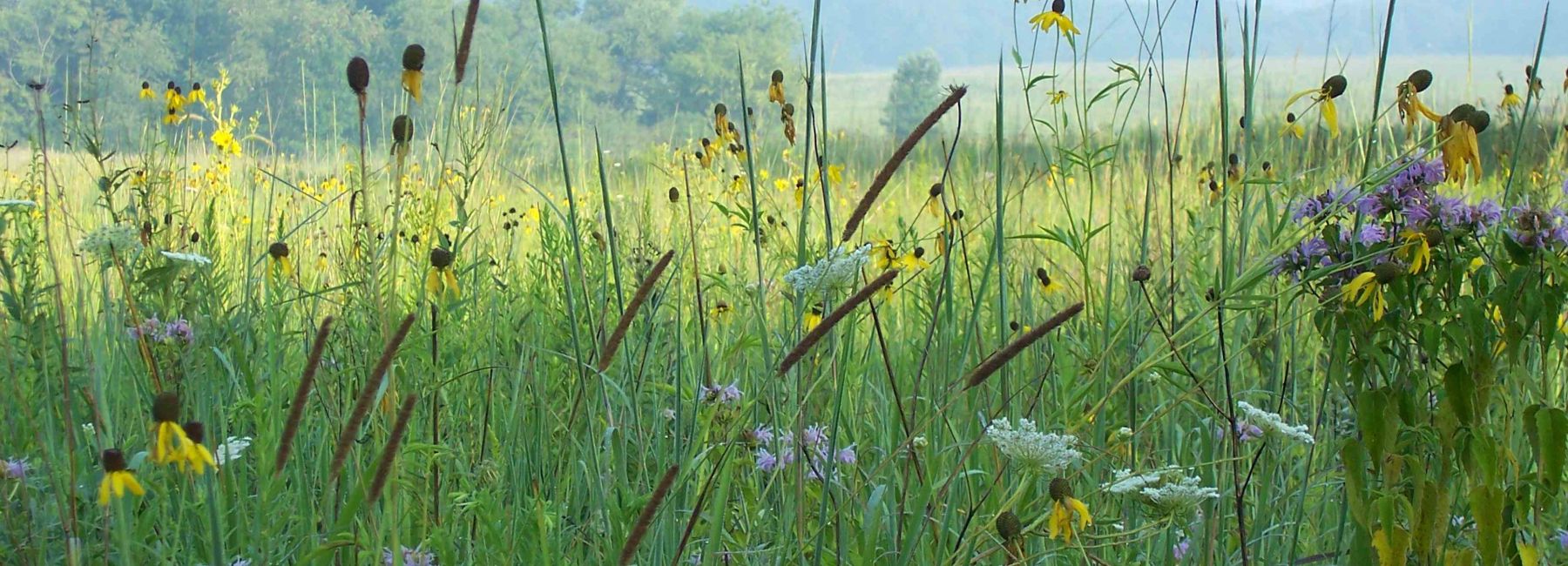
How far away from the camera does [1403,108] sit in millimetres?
1051

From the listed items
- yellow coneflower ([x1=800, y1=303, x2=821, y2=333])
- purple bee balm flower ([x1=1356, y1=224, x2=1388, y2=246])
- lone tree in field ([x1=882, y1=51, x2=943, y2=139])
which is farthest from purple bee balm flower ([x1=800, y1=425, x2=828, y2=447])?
lone tree in field ([x1=882, y1=51, x2=943, y2=139])

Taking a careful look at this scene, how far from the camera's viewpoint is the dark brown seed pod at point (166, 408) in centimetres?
58

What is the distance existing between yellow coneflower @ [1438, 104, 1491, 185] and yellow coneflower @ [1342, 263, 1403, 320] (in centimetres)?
10

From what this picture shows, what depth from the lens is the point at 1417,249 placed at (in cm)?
98

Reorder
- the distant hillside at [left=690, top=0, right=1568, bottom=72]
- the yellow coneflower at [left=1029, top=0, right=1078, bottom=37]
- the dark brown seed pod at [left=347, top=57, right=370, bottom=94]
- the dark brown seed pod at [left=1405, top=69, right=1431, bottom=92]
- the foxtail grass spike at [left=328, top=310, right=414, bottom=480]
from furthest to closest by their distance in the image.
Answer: the distant hillside at [left=690, top=0, right=1568, bottom=72] < the yellow coneflower at [left=1029, top=0, right=1078, bottom=37] < the dark brown seed pod at [left=1405, top=69, right=1431, bottom=92] < the dark brown seed pod at [left=347, top=57, right=370, bottom=94] < the foxtail grass spike at [left=328, top=310, right=414, bottom=480]

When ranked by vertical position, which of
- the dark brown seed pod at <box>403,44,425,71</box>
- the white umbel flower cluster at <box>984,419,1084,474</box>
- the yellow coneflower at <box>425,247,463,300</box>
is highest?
the dark brown seed pod at <box>403,44,425,71</box>

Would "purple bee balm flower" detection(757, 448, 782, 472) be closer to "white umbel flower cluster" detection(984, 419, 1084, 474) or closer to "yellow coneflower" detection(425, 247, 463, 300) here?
"yellow coneflower" detection(425, 247, 463, 300)

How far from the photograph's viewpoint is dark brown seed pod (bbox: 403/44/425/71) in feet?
2.68

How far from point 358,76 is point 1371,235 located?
890mm

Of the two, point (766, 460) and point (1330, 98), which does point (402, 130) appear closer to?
point (766, 460)

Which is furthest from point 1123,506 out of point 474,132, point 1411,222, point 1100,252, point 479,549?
point 1100,252

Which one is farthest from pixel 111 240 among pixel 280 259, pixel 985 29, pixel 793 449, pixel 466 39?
pixel 985 29

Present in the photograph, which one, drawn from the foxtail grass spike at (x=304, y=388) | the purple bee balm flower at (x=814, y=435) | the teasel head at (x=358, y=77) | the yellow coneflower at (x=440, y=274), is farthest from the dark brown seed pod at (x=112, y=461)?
the purple bee balm flower at (x=814, y=435)

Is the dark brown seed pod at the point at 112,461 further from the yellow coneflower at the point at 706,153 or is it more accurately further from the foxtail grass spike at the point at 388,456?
the yellow coneflower at the point at 706,153
